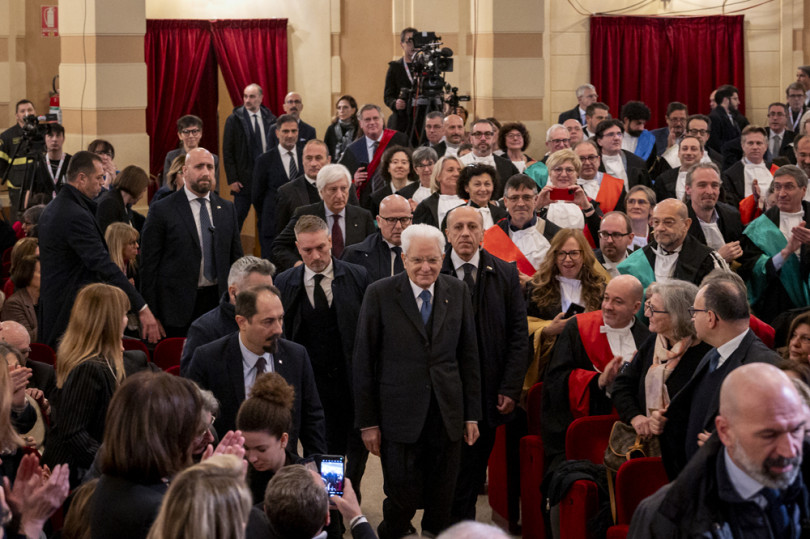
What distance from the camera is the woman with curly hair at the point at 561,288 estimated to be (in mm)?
5527

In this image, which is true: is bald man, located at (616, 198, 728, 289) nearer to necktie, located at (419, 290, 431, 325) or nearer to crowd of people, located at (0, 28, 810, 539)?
crowd of people, located at (0, 28, 810, 539)

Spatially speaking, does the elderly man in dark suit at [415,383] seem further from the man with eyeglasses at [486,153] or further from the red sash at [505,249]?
the man with eyeglasses at [486,153]

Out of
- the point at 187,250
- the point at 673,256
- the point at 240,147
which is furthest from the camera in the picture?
the point at 240,147

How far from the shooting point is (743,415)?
2.86 m

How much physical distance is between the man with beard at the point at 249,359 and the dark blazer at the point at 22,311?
2327 mm

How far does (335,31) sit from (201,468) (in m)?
10.4

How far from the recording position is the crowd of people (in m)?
2.91

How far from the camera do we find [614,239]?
19.7 ft

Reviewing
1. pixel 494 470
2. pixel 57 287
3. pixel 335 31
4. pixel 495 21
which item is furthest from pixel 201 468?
pixel 335 31

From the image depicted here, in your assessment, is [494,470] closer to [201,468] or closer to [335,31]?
[201,468]

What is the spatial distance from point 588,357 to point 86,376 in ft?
6.98

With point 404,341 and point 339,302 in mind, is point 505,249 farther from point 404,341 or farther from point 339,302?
point 404,341

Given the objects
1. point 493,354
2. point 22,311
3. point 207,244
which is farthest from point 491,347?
point 22,311

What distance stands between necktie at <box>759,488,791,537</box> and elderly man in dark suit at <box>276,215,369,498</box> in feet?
8.93
